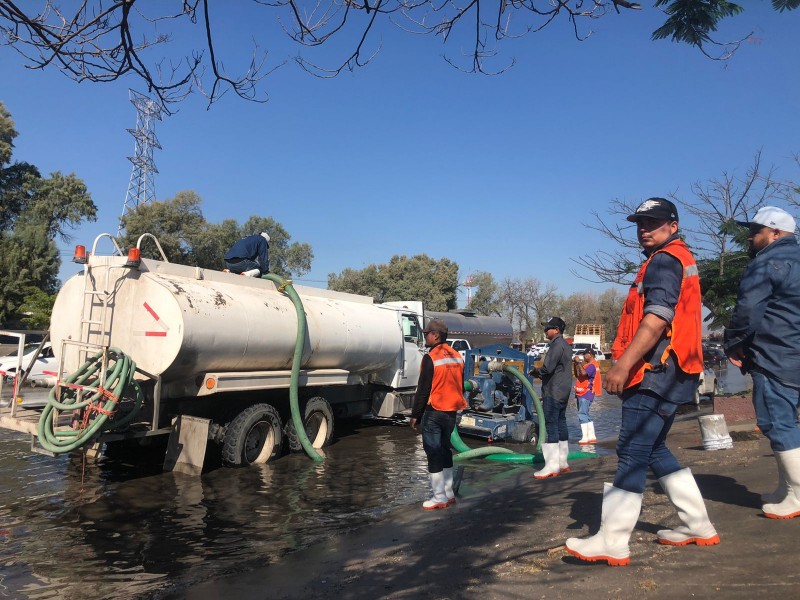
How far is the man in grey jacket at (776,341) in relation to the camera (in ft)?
12.9

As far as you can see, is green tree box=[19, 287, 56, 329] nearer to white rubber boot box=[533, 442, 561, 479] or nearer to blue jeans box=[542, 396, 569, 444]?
blue jeans box=[542, 396, 569, 444]

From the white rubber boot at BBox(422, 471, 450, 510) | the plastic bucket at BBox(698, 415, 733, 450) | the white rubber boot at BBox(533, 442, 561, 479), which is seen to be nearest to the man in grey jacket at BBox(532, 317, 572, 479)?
the white rubber boot at BBox(533, 442, 561, 479)

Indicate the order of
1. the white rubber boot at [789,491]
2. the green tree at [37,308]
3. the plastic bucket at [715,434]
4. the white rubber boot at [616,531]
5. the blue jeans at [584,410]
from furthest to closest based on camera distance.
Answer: the green tree at [37,308], the blue jeans at [584,410], the plastic bucket at [715,434], the white rubber boot at [789,491], the white rubber boot at [616,531]

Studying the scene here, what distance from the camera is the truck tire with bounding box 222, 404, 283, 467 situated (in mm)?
8195

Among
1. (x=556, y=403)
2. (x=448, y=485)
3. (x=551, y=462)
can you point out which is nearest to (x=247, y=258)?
(x=556, y=403)

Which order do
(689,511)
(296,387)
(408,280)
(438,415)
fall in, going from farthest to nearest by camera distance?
(408,280), (296,387), (438,415), (689,511)

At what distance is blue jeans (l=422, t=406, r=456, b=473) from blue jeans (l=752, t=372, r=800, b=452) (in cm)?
281

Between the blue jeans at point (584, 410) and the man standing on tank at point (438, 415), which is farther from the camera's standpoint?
the blue jeans at point (584, 410)

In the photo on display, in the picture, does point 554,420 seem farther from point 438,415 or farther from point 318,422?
point 318,422

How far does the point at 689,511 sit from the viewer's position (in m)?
3.49

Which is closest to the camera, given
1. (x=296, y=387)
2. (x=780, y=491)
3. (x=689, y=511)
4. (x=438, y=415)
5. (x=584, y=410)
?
(x=689, y=511)

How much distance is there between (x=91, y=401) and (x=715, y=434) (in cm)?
712

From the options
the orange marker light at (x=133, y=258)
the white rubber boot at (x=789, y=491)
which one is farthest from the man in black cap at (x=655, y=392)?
the orange marker light at (x=133, y=258)

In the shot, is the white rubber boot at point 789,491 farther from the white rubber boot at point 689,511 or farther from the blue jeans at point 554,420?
the blue jeans at point 554,420
